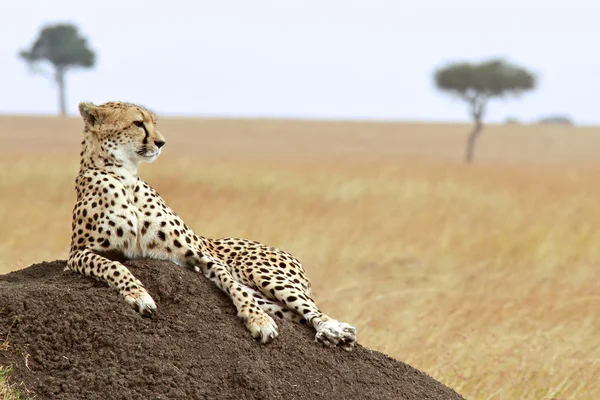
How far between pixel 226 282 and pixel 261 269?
30cm

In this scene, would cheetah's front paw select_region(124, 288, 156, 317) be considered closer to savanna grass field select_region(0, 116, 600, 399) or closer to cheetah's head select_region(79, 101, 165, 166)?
cheetah's head select_region(79, 101, 165, 166)

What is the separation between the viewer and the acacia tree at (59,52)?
59594 mm

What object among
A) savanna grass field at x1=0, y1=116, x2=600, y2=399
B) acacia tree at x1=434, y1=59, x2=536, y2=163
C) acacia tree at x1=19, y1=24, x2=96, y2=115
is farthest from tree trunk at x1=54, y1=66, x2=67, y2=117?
savanna grass field at x1=0, y1=116, x2=600, y2=399

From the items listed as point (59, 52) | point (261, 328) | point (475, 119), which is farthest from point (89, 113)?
point (59, 52)

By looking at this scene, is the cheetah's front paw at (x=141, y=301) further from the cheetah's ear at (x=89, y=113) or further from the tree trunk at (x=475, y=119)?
the tree trunk at (x=475, y=119)

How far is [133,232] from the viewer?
13.6 ft

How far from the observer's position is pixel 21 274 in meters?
4.59

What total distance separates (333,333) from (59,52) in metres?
58.4

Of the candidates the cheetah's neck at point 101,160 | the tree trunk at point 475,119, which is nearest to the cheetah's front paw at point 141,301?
the cheetah's neck at point 101,160

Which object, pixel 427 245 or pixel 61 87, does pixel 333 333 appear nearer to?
pixel 427 245

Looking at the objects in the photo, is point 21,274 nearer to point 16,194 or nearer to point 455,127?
point 16,194

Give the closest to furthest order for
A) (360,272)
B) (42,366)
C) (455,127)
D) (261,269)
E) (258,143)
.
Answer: (42,366)
(261,269)
(360,272)
(258,143)
(455,127)

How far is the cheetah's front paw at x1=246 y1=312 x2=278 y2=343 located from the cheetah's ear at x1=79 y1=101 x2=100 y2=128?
45.8 inches

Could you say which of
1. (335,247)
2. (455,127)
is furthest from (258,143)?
(335,247)
